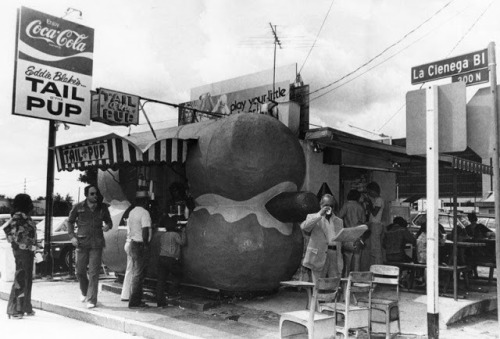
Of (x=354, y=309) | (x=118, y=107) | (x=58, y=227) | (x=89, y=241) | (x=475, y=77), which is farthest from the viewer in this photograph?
(x=58, y=227)

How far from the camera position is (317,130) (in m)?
9.24

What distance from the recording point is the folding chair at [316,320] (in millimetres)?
5254

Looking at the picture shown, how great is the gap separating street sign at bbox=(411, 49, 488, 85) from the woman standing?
20.4ft

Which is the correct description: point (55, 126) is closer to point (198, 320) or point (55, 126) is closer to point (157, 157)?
point (157, 157)

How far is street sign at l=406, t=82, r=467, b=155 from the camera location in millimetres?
5352

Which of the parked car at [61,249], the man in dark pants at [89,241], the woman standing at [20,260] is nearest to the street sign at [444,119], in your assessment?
the man in dark pants at [89,241]

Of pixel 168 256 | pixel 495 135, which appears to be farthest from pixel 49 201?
pixel 495 135

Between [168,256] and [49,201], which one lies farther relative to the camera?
[49,201]

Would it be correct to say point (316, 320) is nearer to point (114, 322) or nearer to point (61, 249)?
point (114, 322)

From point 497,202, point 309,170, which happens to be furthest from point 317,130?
point 497,202

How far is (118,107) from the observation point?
38.0 feet

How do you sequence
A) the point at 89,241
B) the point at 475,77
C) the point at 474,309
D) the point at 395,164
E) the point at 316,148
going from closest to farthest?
the point at 475,77 → the point at 474,309 → the point at 89,241 → the point at 316,148 → the point at 395,164

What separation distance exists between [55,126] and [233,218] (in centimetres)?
658

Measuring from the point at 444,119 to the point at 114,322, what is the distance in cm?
536
